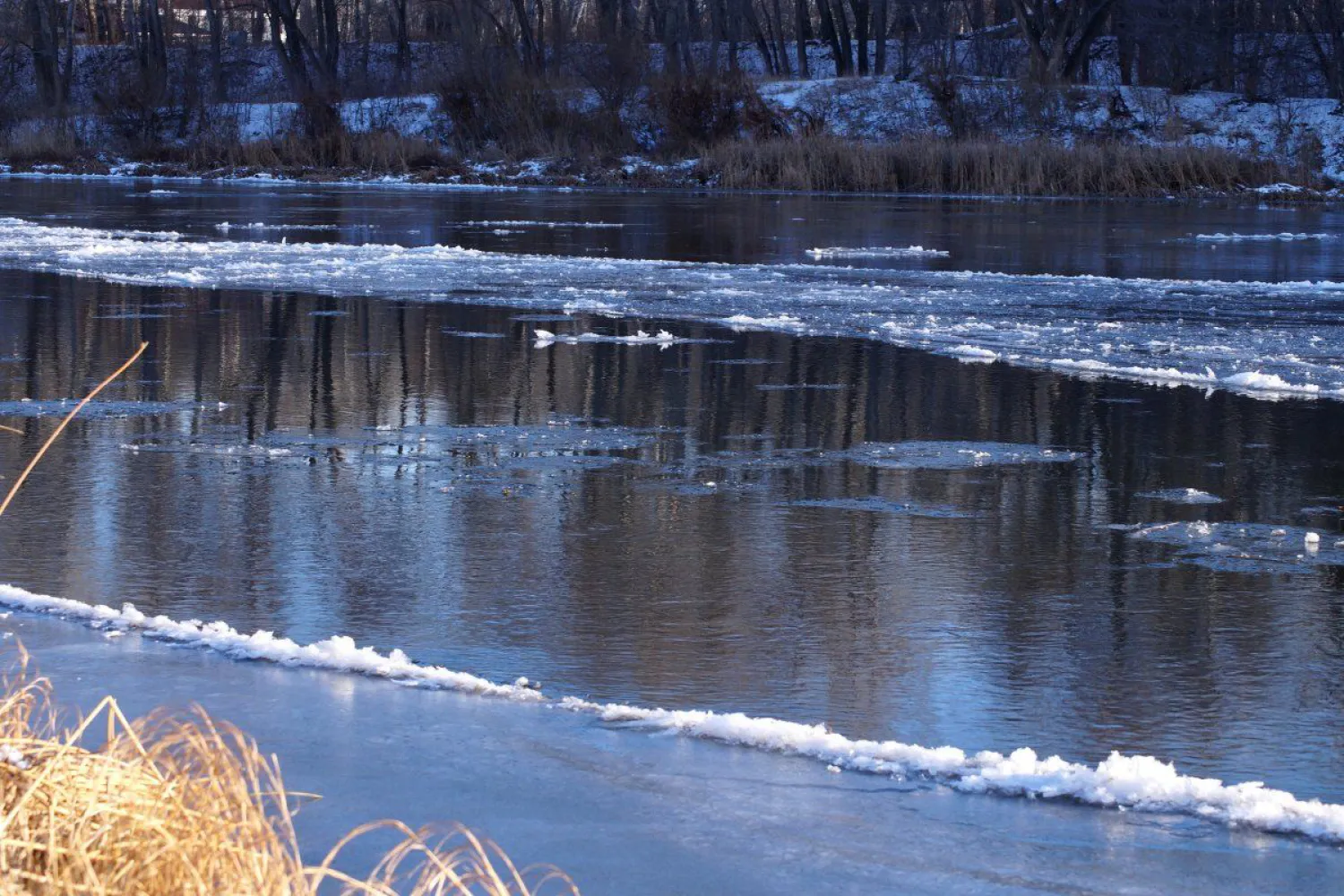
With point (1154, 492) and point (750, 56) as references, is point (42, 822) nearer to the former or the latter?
point (1154, 492)

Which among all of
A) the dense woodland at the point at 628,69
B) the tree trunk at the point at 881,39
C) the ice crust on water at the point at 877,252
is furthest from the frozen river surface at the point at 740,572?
the tree trunk at the point at 881,39

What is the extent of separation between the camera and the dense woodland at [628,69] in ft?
156

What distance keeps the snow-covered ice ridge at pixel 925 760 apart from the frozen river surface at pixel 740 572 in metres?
0.01

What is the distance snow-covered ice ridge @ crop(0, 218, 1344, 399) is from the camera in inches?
479

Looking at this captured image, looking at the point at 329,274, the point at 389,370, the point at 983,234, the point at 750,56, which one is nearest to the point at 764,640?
the point at 389,370

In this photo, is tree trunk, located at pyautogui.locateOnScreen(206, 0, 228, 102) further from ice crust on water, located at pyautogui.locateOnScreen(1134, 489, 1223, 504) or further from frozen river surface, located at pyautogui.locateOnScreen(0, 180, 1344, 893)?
ice crust on water, located at pyautogui.locateOnScreen(1134, 489, 1223, 504)

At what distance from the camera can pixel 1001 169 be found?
35938mm

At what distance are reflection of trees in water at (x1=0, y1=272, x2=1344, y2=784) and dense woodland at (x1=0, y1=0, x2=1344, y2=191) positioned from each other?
1087 inches

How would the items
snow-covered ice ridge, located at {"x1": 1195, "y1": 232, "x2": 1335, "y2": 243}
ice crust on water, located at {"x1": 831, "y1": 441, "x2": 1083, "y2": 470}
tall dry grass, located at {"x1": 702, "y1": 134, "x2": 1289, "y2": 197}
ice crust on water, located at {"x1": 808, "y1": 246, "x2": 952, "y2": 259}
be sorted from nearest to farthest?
ice crust on water, located at {"x1": 831, "y1": 441, "x2": 1083, "y2": 470} < ice crust on water, located at {"x1": 808, "y1": 246, "x2": 952, "y2": 259} < snow-covered ice ridge, located at {"x1": 1195, "y1": 232, "x2": 1335, "y2": 243} < tall dry grass, located at {"x1": 702, "y1": 134, "x2": 1289, "y2": 197}

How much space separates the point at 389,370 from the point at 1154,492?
17.3ft

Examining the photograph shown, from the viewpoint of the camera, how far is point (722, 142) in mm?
43938

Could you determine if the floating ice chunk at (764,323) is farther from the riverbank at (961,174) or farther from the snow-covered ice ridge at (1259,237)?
the riverbank at (961,174)

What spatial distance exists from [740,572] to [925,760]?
205 centimetres

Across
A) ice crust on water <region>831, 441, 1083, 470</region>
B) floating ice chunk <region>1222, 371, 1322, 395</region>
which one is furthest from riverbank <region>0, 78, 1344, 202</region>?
ice crust on water <region>831, 441, 1083, 470</region>
